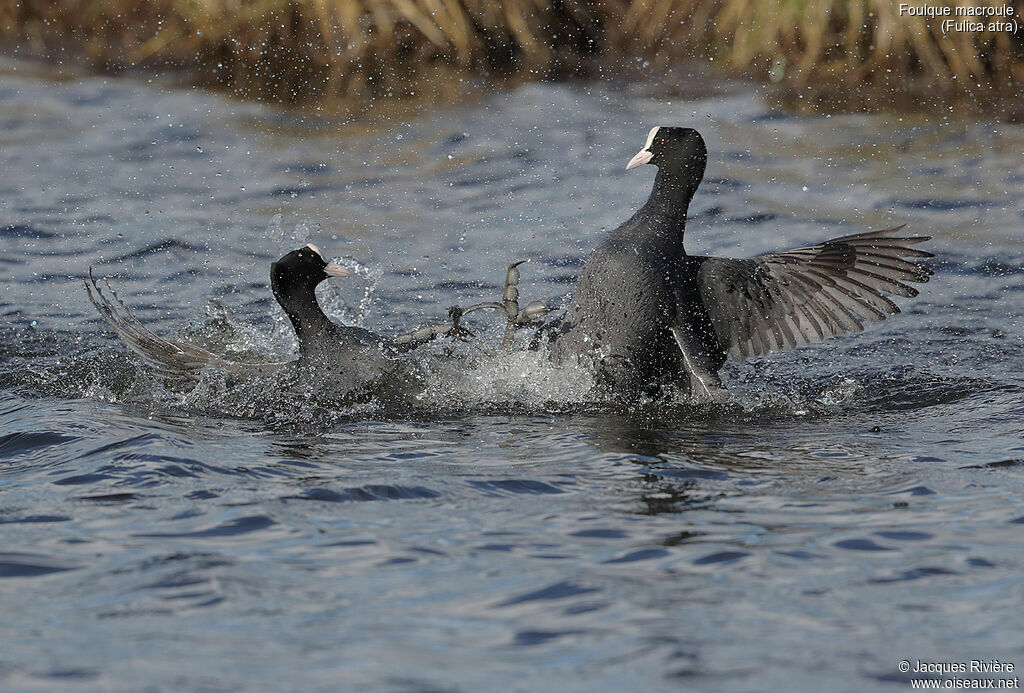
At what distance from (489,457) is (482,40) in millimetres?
6501

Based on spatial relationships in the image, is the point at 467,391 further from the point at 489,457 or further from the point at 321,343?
the point at 489,457

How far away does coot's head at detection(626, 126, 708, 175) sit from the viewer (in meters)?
5.35

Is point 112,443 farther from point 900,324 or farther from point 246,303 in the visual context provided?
point 900,324

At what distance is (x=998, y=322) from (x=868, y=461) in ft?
7.67

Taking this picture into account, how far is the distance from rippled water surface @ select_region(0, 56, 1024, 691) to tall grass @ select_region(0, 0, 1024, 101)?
0.65 m

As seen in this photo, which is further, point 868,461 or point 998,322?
point 998,322

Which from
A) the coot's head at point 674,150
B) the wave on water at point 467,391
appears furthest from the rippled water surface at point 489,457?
the coot's head at point 674,150

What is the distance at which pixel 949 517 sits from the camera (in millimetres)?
3852

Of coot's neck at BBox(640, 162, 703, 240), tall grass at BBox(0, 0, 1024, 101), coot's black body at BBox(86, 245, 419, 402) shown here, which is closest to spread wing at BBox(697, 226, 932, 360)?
coot's neck at BBox(640, 162, 703, 240)

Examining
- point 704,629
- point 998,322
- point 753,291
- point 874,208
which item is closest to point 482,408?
point 753,291

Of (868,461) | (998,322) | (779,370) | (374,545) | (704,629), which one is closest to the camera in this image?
(704,629)

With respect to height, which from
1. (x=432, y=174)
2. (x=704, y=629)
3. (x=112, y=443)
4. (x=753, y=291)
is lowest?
(x=704, y=629)

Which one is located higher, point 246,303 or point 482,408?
point 246,303

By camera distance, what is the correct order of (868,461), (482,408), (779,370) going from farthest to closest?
1. (779,370)
2. (482,408)
3. (868,461)
